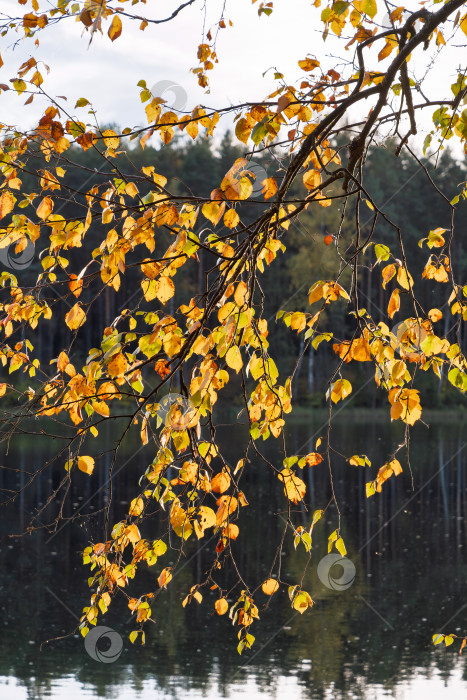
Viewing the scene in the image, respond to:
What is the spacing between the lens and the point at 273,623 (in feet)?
28.8

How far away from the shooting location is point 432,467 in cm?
1911

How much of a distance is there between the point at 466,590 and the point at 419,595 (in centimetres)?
58

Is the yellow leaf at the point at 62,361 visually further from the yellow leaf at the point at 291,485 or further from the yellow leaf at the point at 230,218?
the yellow leaf at the point at 291,485

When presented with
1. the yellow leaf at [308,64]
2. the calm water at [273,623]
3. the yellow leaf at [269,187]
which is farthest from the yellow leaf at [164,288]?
the calm water at [273,623]

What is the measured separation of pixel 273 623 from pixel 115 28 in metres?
7.23

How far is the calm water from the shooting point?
7129 mm

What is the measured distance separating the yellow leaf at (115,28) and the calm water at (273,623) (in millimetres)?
5591

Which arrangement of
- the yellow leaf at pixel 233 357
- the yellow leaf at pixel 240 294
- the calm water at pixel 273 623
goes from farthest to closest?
1. the calm water at pixel 273 623
2. the yellow leaf at pixel 240 294
3. the yellow leaf at pixel 233 357

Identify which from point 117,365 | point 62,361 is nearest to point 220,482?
point 117,365

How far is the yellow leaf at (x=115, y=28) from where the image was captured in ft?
8.89

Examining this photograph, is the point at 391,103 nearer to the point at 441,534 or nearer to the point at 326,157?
the point at 326,157

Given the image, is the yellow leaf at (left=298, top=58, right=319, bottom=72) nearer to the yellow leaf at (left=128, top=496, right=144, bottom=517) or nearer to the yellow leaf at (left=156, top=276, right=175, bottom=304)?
the yellow leaf at (left=156, top=276, right=175, bottom=304)

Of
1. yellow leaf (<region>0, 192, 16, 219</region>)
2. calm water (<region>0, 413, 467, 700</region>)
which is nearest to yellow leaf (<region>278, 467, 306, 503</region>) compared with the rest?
yellow leaf (<region>0, 192, 16, 219</region>)

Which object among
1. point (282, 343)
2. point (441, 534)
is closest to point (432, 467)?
point (441, 534)
